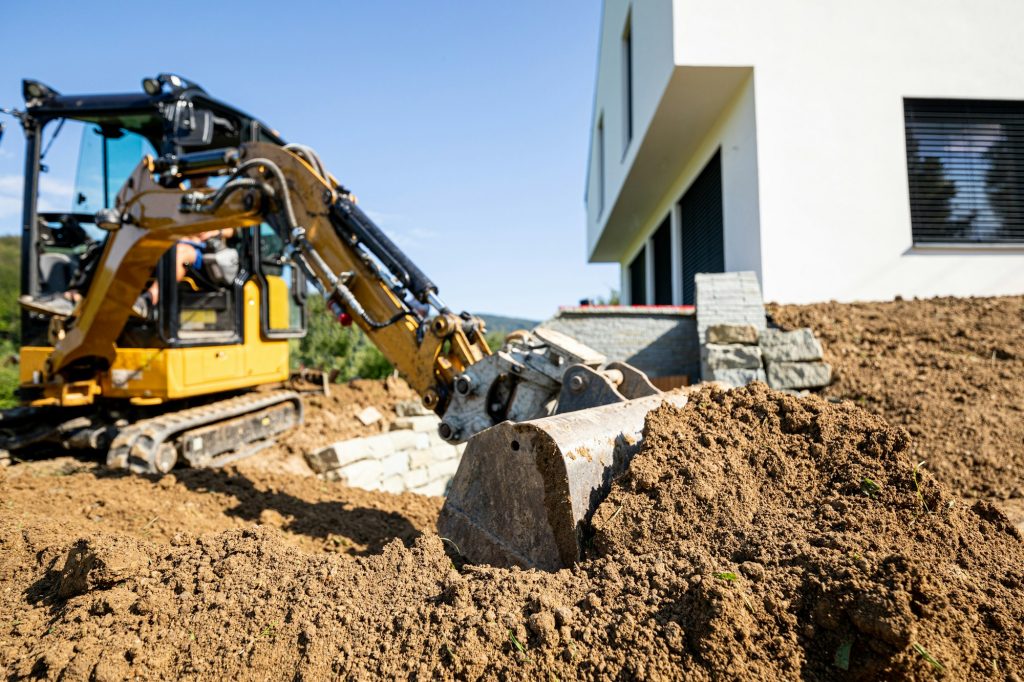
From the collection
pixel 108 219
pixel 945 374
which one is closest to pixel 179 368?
pixel 108 219

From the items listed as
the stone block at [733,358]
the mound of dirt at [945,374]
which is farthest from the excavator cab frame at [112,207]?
the mound of dirt at [945,374]

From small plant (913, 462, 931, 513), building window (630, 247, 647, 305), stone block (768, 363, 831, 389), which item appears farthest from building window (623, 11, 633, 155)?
small plant (913, 462, 931, 513)

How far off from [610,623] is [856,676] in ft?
2.16

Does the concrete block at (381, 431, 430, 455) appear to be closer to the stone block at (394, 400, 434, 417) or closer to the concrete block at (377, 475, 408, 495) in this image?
the concrete block at (377, 475, 408, 495)

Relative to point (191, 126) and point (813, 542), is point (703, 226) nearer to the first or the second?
point (191, 126)

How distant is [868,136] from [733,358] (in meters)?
4.26

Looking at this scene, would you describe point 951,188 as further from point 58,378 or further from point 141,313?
point 58,378

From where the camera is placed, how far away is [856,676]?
1596mm

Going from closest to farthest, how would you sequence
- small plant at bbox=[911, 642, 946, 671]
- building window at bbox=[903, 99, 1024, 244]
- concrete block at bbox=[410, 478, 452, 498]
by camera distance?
small plant at bbox=[911, 642, 946, 671], concrete block at bbox=[410, 478, 452, 498], building window at bbox=[903, 99, 1024, 244]

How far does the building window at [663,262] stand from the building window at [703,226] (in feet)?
4.82

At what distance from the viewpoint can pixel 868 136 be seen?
7770mm

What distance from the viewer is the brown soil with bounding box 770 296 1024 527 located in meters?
4.07

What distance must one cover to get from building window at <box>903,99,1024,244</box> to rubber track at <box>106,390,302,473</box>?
857cm

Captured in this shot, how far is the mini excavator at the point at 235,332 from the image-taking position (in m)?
2.45
